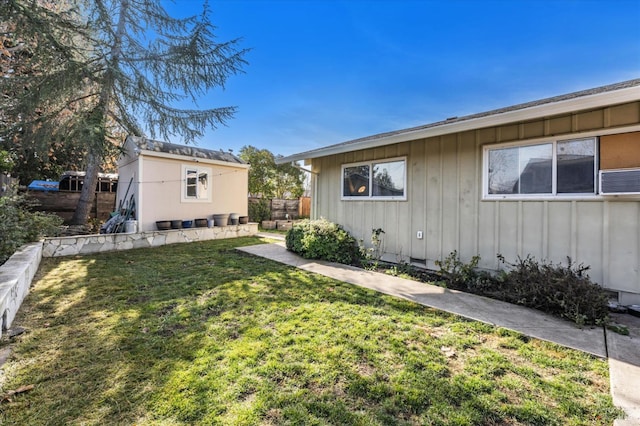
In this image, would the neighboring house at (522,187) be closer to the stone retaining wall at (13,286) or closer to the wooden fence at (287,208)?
the stone retaining wall at (13,286)

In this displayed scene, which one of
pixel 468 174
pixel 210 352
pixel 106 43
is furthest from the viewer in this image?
pixel 106 43

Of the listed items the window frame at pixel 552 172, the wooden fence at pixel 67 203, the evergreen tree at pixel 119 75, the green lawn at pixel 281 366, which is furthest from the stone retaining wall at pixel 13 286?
the wooden fence at pixel 67 203

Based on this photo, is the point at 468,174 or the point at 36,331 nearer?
the point at 36,331

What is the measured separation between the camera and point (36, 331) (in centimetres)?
279

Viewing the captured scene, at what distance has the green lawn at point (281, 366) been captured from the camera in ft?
5.67

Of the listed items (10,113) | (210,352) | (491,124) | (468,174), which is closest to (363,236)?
(468,174)

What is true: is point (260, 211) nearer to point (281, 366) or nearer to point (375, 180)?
point (375, 180)

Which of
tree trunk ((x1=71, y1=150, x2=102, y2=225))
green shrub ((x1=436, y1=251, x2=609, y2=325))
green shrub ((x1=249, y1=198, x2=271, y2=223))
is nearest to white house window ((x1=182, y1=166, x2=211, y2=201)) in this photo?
tree trunk ((x1=71, y1=150, x2=102, y2=225))

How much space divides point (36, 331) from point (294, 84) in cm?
986

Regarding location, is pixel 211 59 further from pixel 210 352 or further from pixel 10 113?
pixel 210 352

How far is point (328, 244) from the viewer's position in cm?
625

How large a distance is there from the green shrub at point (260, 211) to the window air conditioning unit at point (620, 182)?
468 inches

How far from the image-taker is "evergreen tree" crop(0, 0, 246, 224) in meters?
6.39

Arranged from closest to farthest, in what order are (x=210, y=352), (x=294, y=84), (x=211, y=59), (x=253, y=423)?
(x=253, y=423) < (x=210, y=352) < (x=211, y=59) < (x=294, y=84)
